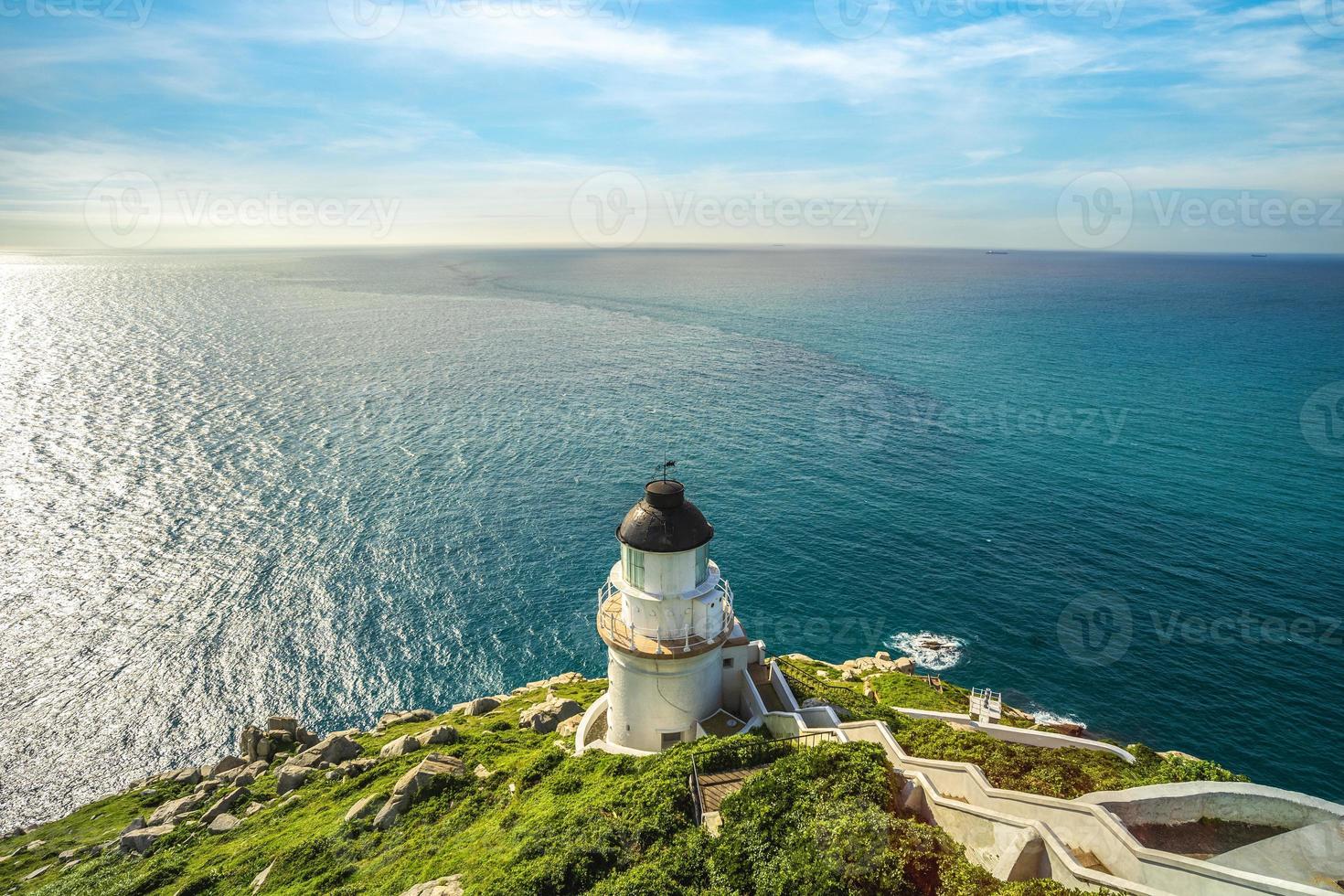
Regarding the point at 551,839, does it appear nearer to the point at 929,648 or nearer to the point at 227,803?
the point at 227,803

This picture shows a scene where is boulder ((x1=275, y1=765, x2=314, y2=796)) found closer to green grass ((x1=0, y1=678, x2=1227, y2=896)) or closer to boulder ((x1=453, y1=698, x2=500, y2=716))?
green grass ((x1=0, y1=678, x2=1227, y2=896))

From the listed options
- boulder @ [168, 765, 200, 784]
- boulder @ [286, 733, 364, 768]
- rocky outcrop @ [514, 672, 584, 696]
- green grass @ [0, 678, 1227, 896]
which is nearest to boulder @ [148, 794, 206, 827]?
green grass @ [0, 678, 1227, 896]

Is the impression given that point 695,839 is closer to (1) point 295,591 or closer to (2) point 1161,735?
(2) point 1161,735

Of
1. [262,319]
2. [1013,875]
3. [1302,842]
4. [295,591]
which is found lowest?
[295,591]

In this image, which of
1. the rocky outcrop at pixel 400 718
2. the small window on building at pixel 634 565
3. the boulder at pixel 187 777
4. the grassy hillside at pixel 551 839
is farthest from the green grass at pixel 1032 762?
the boulder at pixel 187 777

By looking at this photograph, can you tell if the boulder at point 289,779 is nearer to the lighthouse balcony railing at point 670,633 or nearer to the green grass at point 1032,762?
the lighthouse balcony railing at point 670,633

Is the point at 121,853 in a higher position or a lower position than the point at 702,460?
lower

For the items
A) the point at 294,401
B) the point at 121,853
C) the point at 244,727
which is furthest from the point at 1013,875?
the point at 294,401
